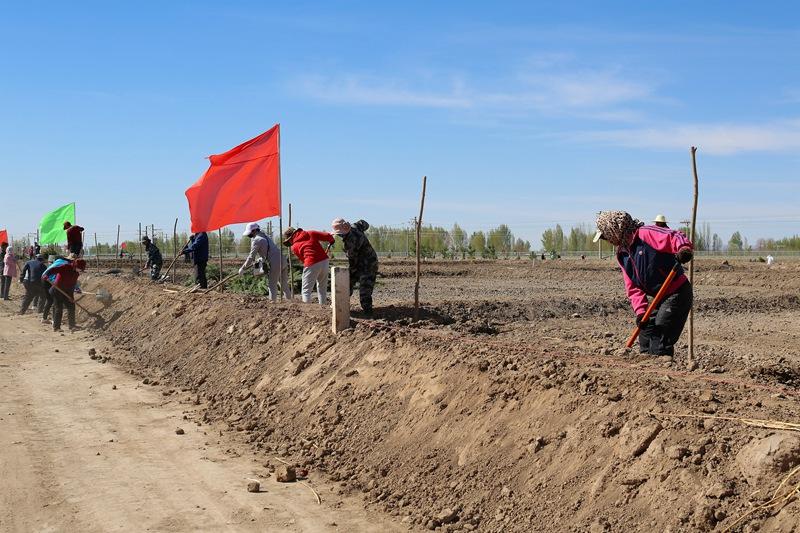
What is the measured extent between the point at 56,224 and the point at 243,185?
16263 millimetres

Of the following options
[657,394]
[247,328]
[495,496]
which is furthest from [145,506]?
[247,328]

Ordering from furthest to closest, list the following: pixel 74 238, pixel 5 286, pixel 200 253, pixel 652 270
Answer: pixel 5 286 → pixel 74 238 → pixel 200 253 → pixel 652 270

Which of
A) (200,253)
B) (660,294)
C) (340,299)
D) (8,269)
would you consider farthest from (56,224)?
(660,294)

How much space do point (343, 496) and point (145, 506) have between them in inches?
51.1

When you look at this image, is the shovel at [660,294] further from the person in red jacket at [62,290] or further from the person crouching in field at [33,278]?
→ the person crouching in field at [33,278]

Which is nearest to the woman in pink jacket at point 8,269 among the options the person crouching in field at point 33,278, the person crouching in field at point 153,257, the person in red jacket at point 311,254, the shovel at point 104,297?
the person crouching in field at point 33,278

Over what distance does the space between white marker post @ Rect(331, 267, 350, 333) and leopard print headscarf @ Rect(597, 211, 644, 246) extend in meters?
2.75

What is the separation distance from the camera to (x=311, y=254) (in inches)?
486

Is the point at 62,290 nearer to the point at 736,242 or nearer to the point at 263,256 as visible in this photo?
the point at 263,256

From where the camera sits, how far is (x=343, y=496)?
5.68 metres

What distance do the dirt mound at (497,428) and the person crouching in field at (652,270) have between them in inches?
29.0

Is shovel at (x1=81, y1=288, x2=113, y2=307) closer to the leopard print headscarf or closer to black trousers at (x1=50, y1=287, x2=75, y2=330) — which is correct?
black trousers at (x1=50, y1=287, x2=75, y2=330)

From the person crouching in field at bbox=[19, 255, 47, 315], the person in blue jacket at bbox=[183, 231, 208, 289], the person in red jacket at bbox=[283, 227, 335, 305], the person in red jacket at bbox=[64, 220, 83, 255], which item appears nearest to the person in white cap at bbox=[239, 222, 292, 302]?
the person in red jacket at bbox=[283, 227, 335, 305]

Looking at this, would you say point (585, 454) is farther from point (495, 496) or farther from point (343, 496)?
point (343, 496)
